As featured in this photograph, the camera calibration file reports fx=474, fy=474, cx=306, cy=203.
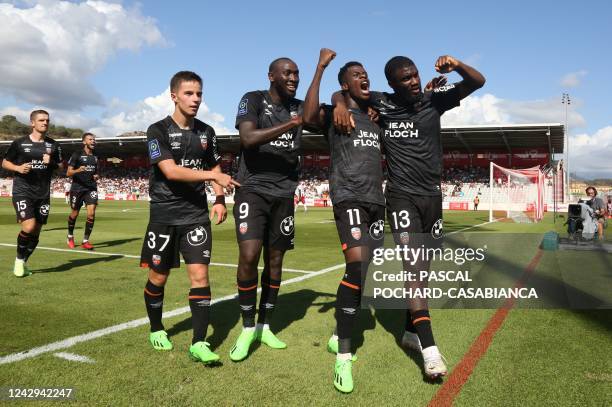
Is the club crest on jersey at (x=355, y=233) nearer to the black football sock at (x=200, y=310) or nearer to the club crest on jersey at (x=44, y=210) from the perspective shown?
the black football sock at (x=200, y=310)

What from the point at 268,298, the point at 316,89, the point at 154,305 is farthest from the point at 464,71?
the point at 154,305

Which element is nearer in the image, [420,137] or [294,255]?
[420,137]

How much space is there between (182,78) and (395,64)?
5.55 feet

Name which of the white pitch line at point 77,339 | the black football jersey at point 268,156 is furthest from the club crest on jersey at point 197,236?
the white pitch line at point 77,339

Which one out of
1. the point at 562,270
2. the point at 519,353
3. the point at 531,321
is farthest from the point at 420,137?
the point at 562,270

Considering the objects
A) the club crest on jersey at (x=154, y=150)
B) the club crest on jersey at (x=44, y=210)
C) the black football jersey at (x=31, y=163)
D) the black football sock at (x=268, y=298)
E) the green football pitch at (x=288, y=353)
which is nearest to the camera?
the green football pitch at (x=288, y=353)

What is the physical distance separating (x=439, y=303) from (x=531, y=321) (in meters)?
1.06

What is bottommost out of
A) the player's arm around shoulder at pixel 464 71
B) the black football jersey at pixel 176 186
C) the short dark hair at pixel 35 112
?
the black football jersey at pixel 176 186

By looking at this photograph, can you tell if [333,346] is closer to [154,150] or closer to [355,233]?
[355,233]

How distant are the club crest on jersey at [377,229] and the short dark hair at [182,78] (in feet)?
5.97

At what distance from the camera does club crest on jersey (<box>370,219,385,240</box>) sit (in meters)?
3.69

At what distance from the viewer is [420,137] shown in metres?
3.68

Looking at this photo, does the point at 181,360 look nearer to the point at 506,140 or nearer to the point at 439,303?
the point at 439,303

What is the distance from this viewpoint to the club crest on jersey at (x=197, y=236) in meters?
3.78
